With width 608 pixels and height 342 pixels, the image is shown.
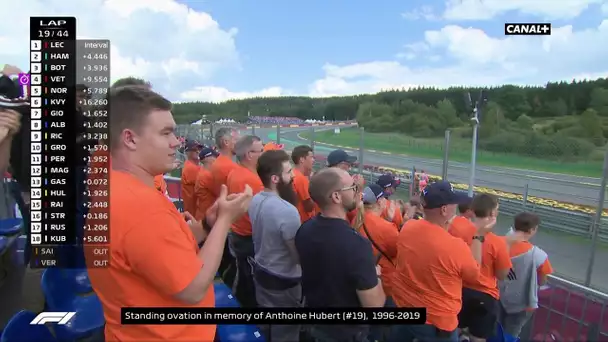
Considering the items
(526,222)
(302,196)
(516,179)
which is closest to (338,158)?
(302,196)

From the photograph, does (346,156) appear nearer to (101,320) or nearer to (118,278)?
(101,320)

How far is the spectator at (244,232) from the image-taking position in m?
2.85

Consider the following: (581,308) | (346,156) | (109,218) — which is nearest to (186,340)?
(109,218)

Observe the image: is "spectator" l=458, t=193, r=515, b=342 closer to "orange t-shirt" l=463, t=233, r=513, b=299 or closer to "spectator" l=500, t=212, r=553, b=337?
"orange t-shirt" l=463, t=233, r=513, b=299

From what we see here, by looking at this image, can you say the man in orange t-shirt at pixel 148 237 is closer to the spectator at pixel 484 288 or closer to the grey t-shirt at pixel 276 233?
the grey t-shirt at pixel 276 233

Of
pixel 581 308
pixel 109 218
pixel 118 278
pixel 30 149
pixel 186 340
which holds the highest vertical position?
pixel 30 149

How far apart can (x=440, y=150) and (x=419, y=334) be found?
7.81 metres

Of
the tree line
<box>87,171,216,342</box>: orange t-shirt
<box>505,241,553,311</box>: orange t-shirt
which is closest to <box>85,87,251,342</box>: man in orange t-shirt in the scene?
<box>87,171,216,342</box>: orange t-shirt

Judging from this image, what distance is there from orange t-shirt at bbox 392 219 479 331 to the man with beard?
623 mm

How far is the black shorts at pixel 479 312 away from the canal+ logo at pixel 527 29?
4.87 ft

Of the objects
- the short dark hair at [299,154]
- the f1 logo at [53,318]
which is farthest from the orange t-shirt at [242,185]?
the f1 logo at [53,318]

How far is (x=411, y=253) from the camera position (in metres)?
2.06

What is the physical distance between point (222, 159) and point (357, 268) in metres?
2.25

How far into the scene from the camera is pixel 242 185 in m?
2.97
